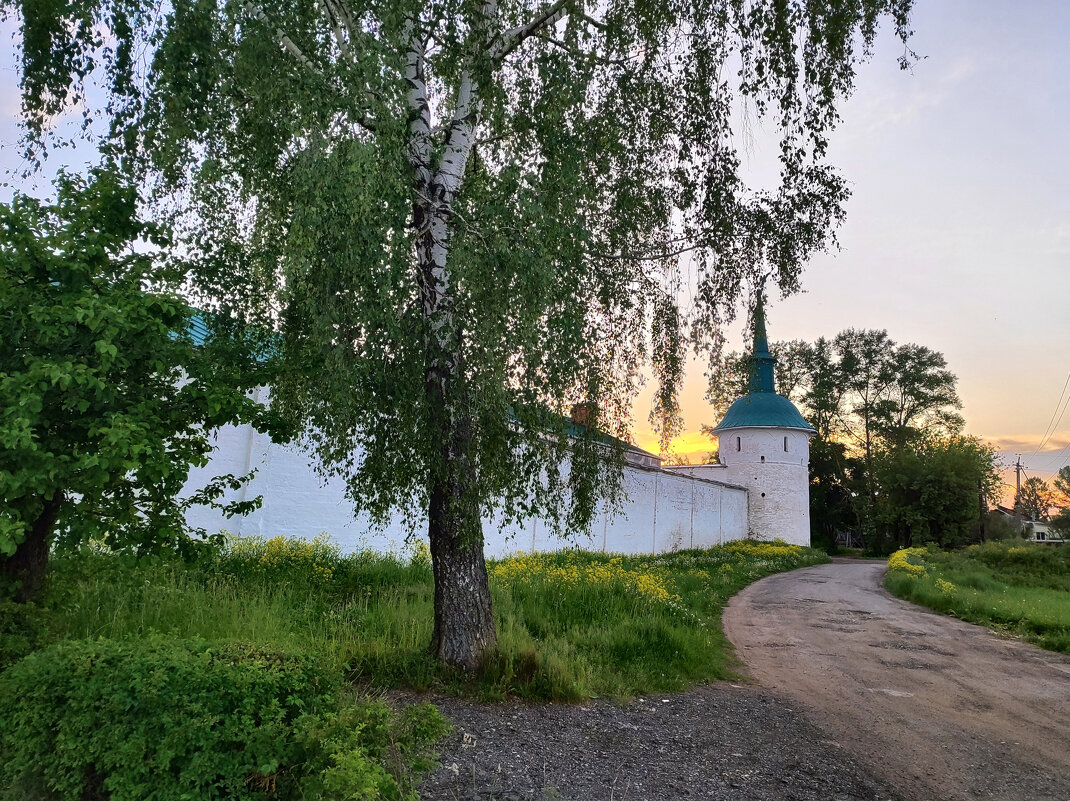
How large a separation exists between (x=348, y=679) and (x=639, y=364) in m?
3.92

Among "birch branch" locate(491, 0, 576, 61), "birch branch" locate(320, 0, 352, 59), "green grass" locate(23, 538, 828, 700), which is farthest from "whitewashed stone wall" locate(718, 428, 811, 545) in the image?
"birch branch" locate(320, 0, 352, 59)

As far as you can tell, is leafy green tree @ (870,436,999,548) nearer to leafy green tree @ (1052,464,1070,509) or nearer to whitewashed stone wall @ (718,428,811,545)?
whitewashed stone wall @ (718,428,811,545)

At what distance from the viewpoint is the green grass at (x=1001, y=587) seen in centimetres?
1158

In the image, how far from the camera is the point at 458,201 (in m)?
5.97

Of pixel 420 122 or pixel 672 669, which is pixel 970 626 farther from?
pixel 420 122

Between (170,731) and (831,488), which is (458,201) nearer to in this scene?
(170,731)

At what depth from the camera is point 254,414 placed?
4664 millimetres

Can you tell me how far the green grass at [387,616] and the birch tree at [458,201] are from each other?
0.53 metres

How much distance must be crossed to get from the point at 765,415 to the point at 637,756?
32.5m

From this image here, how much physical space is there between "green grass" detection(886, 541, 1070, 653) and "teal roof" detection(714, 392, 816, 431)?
8.73m

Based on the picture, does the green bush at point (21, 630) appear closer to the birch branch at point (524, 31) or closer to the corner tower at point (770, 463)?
the birch branch at point (524, 31)

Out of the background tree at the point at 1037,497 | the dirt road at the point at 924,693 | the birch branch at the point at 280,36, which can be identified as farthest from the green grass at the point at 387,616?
the background tree at the point at 1037,497

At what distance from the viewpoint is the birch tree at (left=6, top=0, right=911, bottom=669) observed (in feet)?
15.7

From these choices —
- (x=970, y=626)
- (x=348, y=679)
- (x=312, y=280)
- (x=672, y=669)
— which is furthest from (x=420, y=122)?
(x=970, y=626)
